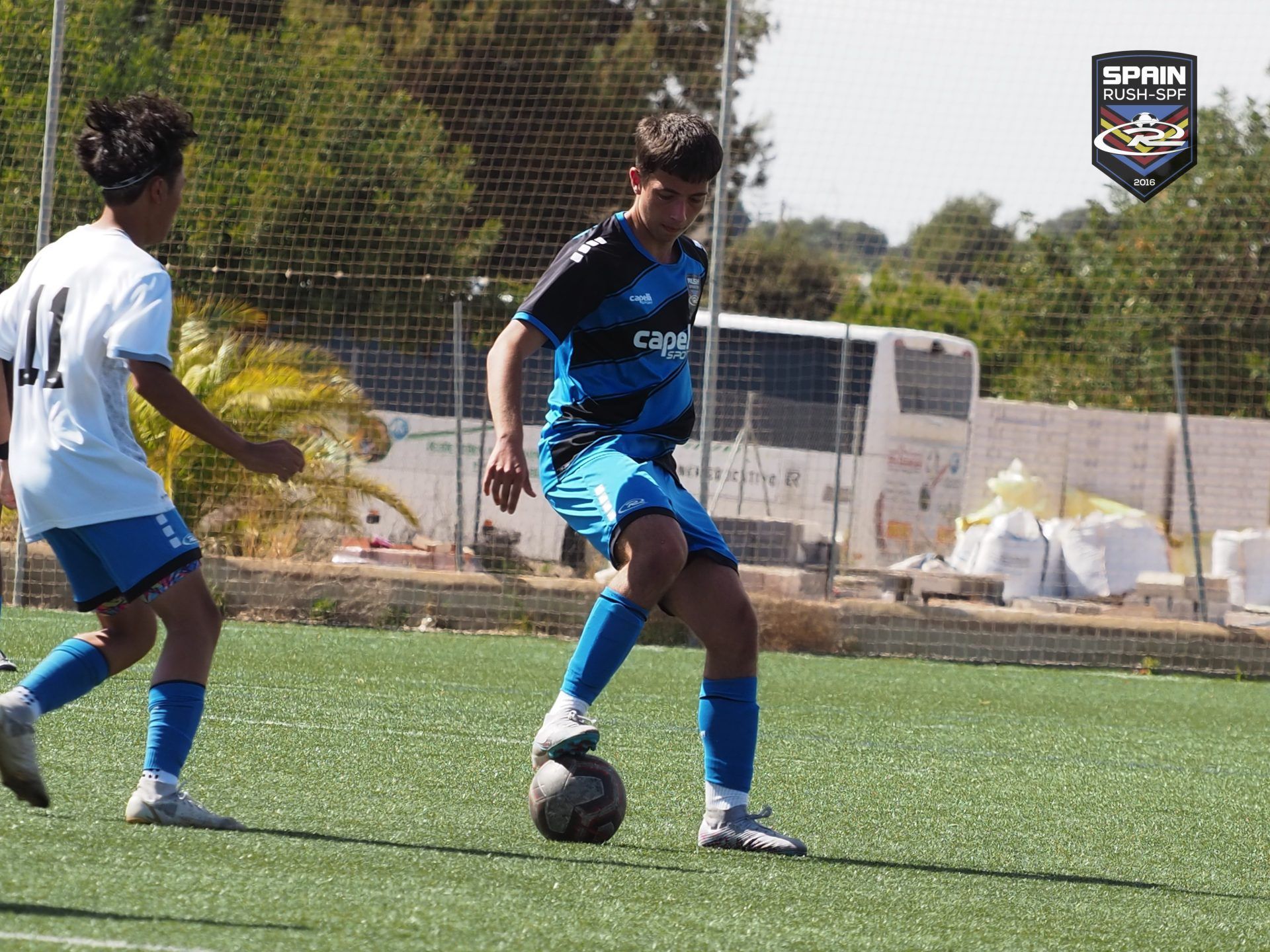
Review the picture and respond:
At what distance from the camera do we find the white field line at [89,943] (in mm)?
2531

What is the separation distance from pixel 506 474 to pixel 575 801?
80 centimetres

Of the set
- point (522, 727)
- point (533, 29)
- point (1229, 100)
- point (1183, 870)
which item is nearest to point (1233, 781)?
point (1183, 870)

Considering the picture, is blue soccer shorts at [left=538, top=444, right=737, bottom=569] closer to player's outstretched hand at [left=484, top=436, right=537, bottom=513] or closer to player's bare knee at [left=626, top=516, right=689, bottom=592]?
player's bare knee at [left=626, top=516, right=689, bottom=592]

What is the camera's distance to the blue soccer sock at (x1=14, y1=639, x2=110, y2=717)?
12.3ft

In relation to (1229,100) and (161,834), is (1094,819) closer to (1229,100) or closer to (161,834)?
(161,834)

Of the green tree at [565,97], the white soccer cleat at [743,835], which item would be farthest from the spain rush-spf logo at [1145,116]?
the white soccer cleat at [743,835]

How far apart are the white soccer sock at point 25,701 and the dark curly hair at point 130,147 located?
1133 mm

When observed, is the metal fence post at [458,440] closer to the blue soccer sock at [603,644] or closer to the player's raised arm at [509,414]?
the player's raised arm at [509,414]

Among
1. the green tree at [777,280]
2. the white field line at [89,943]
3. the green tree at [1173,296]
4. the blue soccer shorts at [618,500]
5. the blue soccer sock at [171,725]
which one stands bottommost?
the white field line at [89,943]

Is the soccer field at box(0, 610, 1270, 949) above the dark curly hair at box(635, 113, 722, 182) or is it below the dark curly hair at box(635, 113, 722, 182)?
below

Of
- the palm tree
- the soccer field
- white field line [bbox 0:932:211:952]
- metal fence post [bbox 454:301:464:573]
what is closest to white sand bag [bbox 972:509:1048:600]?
metal fence post [bbox 454:301:464:573]

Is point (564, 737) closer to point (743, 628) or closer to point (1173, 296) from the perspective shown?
point (743, 628)

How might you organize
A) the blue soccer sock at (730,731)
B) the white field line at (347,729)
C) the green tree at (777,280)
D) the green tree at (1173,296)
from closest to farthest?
the blue soccer sock at (730,731), the white field line at (347,729), the green tree at (1173,296), the green tree at (777,280)

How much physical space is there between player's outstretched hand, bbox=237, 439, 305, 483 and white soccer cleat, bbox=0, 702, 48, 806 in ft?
2.40
